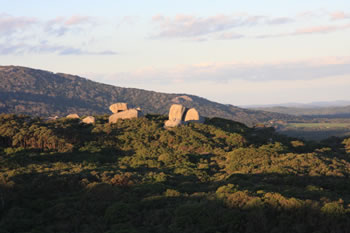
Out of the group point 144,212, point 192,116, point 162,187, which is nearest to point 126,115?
point 192,116

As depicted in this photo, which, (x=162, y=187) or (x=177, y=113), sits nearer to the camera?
(x=162, y=187)

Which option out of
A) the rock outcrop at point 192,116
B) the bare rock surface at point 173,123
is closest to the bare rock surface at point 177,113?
the rock outcrop at point 192,116

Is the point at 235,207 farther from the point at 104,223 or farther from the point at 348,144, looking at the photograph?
the point at 348,144

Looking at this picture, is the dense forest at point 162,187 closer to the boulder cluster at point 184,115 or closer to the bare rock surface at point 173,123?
the bare rock surface at point 173,123

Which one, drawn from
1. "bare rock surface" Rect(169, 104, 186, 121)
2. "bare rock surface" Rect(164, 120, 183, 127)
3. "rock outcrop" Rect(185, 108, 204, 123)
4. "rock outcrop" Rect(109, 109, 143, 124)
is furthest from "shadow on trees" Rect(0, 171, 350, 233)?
"rock outcrop" Rect(185, 108, 204, 123)

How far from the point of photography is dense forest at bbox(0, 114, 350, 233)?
19.1 metres

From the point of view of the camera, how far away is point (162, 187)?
26.8 metres

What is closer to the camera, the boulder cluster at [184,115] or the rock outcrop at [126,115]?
the rock outcrop at [126,115]

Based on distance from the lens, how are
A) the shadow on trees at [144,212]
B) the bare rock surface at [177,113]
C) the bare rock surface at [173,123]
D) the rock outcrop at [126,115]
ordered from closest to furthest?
the shadow on trees at [144,212], the bare rock surface at [173,123], the rock outcrop at [126,115], the bare rock surface at [177,113]

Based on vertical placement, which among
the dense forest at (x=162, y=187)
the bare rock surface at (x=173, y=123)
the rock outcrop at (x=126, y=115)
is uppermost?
the rock outcrop at (x=126, y=115)

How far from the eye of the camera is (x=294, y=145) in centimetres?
5878

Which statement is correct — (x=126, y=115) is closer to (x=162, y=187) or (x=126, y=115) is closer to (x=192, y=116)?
(x=192, y=116)

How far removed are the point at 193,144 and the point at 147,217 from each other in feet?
107

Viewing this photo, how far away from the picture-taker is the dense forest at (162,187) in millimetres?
19109
